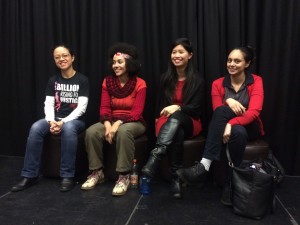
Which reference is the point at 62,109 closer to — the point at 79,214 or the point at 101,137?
the point at 101,137

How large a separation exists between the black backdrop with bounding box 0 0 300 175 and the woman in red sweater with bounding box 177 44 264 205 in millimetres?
373

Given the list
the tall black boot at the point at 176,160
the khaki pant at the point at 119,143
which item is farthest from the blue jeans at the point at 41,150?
the tall black boot at the point at 176,160

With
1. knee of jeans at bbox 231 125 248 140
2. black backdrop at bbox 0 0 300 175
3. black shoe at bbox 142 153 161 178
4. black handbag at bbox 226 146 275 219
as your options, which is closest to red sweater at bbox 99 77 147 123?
black backdrop at bbox 0 0 300 175

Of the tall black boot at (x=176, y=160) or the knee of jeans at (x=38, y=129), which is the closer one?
the tall black boot at (x=176, y=160)

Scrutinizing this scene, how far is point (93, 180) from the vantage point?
267 centimetres

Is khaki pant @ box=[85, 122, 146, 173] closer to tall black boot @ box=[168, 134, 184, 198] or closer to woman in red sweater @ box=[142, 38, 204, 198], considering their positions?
woman in red sweater @ box=[142, 38, 204, 198]

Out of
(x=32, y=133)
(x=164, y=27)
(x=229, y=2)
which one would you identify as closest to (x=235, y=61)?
(x=229, y=2)

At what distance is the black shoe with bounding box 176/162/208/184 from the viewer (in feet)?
7.70

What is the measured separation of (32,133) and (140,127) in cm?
89

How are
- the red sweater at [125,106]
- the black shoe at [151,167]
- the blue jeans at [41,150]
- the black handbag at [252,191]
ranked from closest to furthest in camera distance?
the black handbag at [252,191] → the black shoe at [151,167] → the blue jeans at [41,150] → the red sweater at [125,106]

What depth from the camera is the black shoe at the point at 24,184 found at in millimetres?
2619

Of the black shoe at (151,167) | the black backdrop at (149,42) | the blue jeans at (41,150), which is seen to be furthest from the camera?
the black backdrop at (149,42)

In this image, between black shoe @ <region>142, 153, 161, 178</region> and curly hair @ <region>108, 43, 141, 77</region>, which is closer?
black shoe @ <region>142, 153, 161, 178</region>

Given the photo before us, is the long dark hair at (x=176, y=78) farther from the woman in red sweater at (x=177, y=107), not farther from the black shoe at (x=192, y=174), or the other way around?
the black shoe at (x=192, y=174)
